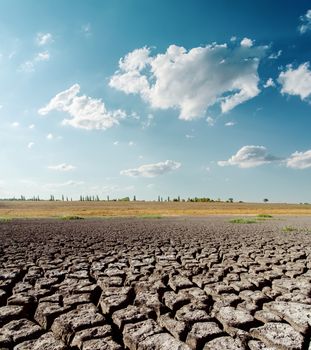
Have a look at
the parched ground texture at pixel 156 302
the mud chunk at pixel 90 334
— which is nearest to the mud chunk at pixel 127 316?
the parched ground texture at pixel 156 302

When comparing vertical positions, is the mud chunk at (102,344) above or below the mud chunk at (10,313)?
below

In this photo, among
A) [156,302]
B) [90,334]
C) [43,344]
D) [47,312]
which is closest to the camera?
[43,344]

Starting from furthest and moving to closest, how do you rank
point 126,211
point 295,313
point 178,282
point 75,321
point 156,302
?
point 126,211 < point 178,282 < point 156,302 < point 295,313 < point 75,321

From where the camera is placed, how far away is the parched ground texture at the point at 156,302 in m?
2.30

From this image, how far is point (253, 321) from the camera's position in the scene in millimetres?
2580

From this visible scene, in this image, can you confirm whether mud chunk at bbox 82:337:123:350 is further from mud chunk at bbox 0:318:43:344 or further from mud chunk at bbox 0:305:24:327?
mud chunk at bbox 0:305:24:327

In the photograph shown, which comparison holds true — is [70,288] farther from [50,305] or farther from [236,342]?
[236,342]

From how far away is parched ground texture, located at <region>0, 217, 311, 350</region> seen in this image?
90.4 inches

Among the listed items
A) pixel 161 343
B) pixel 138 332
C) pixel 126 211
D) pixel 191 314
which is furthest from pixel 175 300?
pixel 126 211

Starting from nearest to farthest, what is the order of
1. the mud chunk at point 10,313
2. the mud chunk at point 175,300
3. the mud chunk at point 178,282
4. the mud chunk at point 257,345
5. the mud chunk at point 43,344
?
the mud chunk at point 257,345 < the mud chunk at point 43,344 < the mud chunk at point 10,313 < the mud chunk at point 175,300 < the mud chunk at point 178,282

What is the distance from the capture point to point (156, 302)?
10.2 ft

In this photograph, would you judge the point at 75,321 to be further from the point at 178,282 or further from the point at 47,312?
the point at 178,282

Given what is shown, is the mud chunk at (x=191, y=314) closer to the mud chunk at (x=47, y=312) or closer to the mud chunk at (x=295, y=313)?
the mud chunk at (x=295, y=313)

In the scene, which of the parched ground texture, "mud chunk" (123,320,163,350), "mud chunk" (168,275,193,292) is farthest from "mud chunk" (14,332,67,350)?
"mud chunk" (168,275,193,292)
